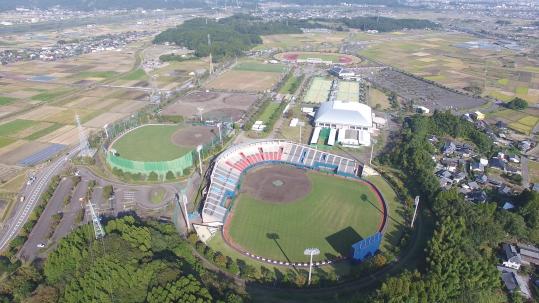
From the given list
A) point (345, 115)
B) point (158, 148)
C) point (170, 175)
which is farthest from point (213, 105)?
point (170, 175)

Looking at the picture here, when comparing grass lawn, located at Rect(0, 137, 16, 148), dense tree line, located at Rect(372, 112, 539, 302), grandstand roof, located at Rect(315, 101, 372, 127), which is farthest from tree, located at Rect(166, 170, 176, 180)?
grass lawn, located at Rect(0, 137, 16, 148)

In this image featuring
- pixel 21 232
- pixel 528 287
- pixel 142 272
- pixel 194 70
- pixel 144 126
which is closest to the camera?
pixel 142 272

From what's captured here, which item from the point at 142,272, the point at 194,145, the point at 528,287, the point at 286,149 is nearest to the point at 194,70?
the point at 194,145

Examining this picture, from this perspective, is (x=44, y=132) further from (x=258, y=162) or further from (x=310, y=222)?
(x=310, y=222)

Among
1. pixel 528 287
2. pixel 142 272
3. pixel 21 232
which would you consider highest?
pixel 142 272

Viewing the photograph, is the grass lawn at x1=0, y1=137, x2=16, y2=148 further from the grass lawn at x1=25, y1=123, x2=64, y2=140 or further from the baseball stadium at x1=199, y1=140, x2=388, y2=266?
the baseball stadium at x1=199, y1=140, x2=388, y2=266

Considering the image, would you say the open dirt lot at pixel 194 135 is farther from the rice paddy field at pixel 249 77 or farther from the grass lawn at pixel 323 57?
the grass lawn at pixel 323 57

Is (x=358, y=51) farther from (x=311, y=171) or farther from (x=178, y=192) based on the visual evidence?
(x=178, y=192)

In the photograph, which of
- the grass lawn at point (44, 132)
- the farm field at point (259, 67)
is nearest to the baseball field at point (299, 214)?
the grass lawn at point (44, 132)
